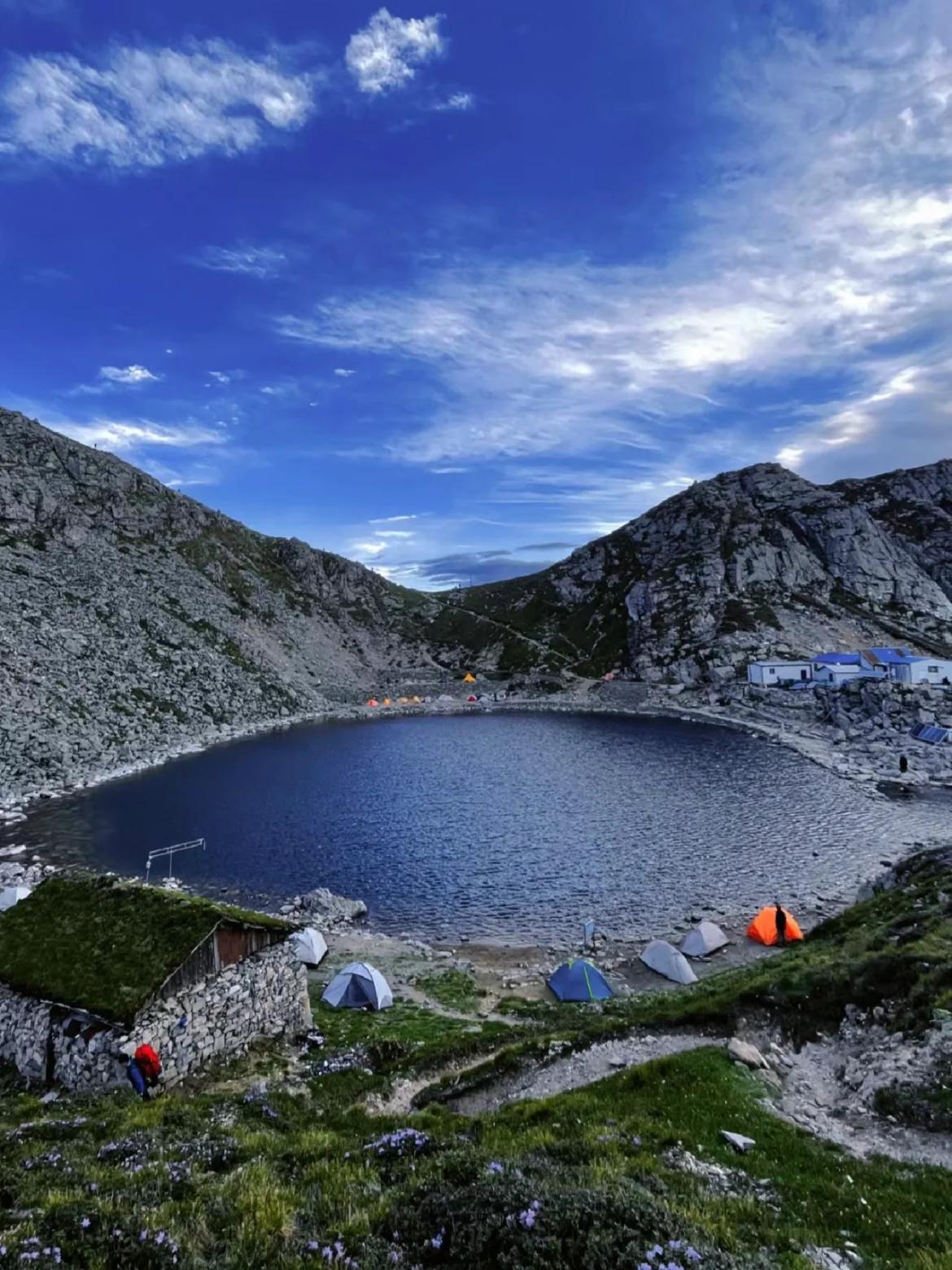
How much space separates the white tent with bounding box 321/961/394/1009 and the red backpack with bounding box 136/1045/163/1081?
1047 cm

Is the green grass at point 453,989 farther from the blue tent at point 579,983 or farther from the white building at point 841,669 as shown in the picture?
the white building at point 841,669

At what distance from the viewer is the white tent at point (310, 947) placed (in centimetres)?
3045

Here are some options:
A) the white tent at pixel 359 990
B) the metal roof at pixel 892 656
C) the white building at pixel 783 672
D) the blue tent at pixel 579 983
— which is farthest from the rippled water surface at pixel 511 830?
the metal roof at pixel 892 656

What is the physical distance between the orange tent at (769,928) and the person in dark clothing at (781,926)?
122 mm

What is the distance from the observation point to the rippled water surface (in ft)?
127

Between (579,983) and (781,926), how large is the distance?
38.8ft

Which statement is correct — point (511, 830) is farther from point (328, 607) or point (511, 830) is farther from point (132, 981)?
point (328, 607)

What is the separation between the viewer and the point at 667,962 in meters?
30.0

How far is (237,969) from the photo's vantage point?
2131 cm

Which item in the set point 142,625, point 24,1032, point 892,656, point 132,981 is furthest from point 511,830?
point 892,656

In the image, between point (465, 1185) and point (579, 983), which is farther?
point (579, 983)

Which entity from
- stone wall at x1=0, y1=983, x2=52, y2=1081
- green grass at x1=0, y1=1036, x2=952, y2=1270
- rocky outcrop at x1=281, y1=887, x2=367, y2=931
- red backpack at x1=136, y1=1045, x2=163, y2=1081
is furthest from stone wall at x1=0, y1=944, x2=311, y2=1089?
rocky outcrop at x1=281, y1=887, x2=367, y2=931

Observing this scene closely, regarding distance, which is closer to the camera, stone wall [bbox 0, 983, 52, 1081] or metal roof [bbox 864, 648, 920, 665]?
stone wall [bbox 0, 983, 52, 1081]

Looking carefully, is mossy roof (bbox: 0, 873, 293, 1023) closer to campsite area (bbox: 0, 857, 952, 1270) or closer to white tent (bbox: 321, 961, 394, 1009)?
campsite area (bbox: 0, 857, 952, 1270)
